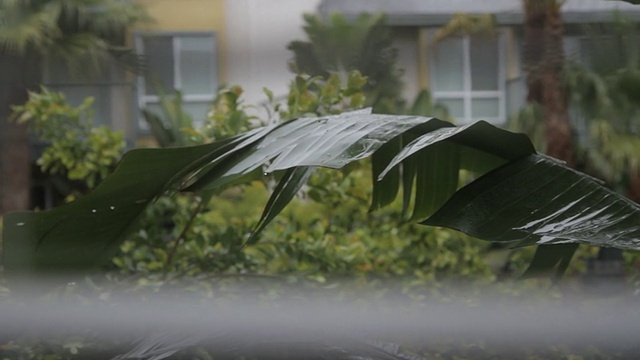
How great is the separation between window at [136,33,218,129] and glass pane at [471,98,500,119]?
0.57m

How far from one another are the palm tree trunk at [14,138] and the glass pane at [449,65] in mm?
850

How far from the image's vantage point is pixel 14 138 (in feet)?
6.21

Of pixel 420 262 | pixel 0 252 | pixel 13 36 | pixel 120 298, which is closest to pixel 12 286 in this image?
pixel 0 252

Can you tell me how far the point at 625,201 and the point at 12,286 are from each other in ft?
1.58

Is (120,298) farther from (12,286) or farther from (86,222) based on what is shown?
(86,222)

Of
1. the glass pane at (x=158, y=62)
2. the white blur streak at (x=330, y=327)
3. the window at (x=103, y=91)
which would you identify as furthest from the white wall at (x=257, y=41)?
the white blur streak at (x=330, y=327)

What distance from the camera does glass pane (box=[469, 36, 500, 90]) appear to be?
192cm

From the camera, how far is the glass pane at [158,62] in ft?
5.98

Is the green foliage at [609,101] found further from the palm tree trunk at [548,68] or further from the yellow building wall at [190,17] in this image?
the yellow building wall at [190,17]

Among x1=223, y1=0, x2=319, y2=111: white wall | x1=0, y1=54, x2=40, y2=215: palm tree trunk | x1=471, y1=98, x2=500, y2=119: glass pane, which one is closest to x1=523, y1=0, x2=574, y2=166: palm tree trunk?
x1=471, y1=98, x2=500, y2=119: glass pane

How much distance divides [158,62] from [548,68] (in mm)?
913

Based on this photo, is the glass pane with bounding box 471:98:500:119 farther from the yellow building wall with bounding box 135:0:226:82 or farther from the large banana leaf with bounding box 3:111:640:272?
the large banana leaf with bounding box 3:111:640:272

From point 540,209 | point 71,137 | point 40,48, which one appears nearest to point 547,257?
point 540,209

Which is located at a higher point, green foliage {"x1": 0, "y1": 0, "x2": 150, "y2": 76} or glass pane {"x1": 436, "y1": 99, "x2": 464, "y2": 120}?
green foliage {"x1": 0, "y1": 0, "x2": 150, "y2": 76}
